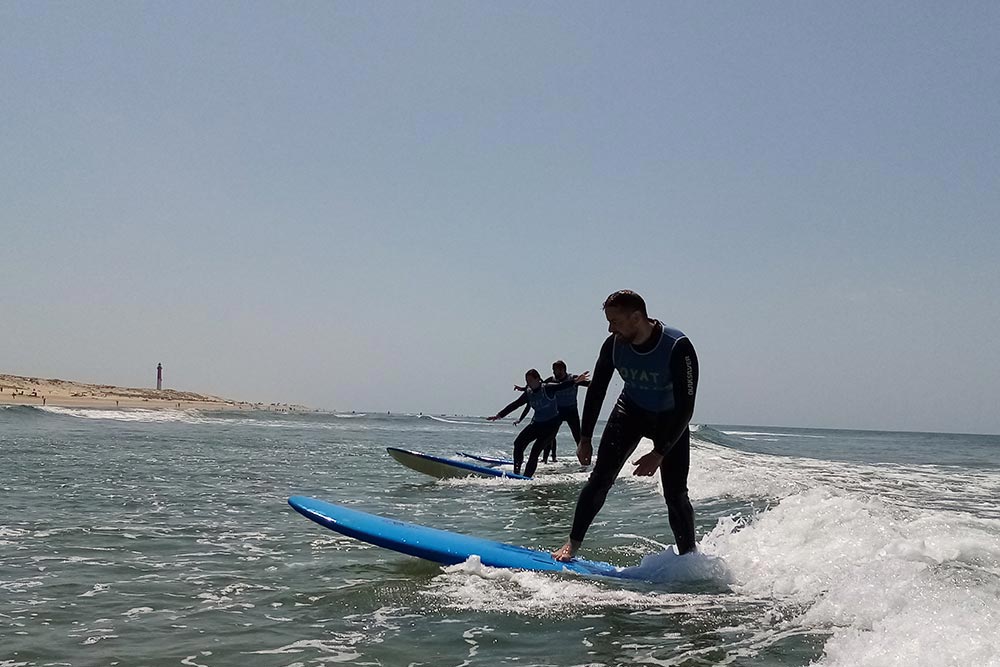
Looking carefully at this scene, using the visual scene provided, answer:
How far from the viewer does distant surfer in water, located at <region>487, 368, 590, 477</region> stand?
43.0 ft

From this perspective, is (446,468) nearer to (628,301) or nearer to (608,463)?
(608,463)

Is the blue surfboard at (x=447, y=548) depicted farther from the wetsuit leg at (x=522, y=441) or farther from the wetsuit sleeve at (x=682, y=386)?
the wetsuit leg at (x=522, y=441)

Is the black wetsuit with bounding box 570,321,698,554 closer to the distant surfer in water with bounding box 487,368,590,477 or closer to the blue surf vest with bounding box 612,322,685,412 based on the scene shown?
the blue surf vest with bounding box 612,322,685,412

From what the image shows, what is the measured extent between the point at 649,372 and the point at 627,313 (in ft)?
1.57

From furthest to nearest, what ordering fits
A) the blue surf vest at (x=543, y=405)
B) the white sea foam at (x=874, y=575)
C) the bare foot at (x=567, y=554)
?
1. the blue surf vest at (x=543, y=405)
2. the bare foot at (x=567, y=554)
3. the white sea foam at (x=874, y=575)

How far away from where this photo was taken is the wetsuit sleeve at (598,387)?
5.66m

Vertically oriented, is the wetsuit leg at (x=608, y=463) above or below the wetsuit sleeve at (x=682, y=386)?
below

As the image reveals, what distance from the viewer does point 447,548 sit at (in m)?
5.59

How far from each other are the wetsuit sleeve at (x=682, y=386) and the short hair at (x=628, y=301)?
374 mm

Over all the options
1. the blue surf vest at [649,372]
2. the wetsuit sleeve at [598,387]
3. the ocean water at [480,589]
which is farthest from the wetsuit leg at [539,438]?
the blue surf vest at [649,372]

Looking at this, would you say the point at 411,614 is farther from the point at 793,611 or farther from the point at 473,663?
the point at 793,611

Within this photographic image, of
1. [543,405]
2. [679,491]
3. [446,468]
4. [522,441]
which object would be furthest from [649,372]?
[446,468]

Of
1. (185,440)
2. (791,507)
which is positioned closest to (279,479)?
(791,507)

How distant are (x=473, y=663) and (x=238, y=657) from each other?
116cm
